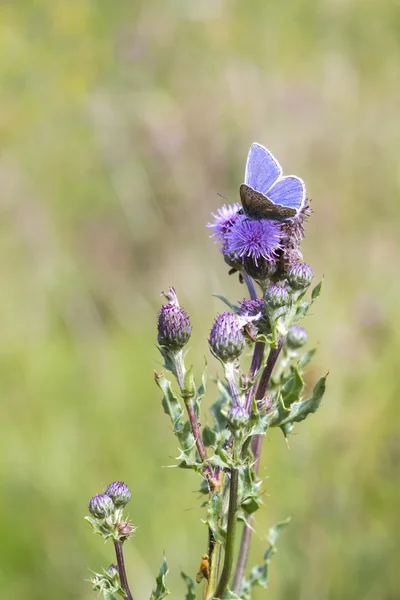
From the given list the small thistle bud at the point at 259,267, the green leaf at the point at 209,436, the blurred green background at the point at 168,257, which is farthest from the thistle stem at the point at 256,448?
the blurred green background at the point at 168,257

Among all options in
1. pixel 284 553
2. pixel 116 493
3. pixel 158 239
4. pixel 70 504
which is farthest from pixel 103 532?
pixel 158 239

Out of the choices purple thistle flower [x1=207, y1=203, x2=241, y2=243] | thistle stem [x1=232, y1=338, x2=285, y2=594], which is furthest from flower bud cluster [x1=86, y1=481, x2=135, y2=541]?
purple thistle flower [x1=207, y1=203, x2=241, y2=243]

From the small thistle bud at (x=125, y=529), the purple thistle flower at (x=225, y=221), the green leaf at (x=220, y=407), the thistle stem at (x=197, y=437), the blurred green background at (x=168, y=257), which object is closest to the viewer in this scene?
the thistle stem at (x=197, y=437)

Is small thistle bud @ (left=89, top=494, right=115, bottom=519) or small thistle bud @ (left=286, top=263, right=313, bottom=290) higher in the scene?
small thistle bud @ (left=286, top=263, right=313, bottom=290)

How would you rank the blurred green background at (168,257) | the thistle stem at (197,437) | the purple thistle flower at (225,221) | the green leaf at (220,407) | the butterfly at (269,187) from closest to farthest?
the thistle stem at (197,437) → the butterfly at (269,187) → the green leaf at (220,407) → the purple thistle flower at (225,221) → the blurred green background at (168,257)

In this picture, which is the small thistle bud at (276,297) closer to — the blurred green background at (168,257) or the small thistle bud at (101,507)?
the small thistle bud at (101,507)

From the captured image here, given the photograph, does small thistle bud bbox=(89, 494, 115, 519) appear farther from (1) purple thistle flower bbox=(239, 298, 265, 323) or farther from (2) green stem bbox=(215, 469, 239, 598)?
(1) purple thistle flower bbox=(239, 298, 265, 323)
